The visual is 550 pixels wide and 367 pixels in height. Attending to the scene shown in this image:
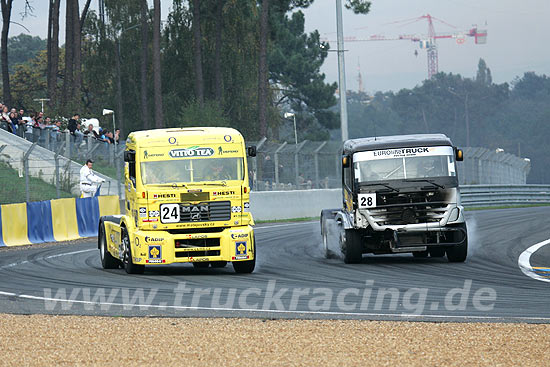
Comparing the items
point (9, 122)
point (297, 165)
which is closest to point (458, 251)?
point (297, 165)

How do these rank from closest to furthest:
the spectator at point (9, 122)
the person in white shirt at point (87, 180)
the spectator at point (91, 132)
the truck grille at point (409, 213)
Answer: the truck grille at point (409, 213) < the person in white shirt at point (87, 180) < the spectator at point (9, 122) < the spectator at point (91, 132)

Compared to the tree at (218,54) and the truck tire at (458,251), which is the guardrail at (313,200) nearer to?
the truck tire at (458,251)

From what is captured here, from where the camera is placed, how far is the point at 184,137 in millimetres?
15469

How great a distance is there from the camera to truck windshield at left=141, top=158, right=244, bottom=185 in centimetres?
1518

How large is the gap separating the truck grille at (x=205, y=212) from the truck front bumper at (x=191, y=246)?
0.21 metres

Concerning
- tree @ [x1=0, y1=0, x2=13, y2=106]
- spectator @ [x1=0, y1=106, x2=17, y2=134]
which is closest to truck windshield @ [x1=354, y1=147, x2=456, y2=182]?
spectator @ [x1=0, y1=106, x2=17, y2=134]

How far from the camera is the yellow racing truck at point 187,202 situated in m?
14.9

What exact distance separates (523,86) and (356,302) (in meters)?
171

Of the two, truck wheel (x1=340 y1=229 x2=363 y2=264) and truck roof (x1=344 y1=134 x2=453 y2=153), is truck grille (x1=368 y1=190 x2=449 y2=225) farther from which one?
truck roof (x1=344 y1=134 x2=453 y2=153)

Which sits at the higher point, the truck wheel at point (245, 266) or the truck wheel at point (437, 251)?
the truck wheel at point (245, 266)

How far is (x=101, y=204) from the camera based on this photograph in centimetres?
2600

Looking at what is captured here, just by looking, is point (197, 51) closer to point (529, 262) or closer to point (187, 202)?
point (529, 262)

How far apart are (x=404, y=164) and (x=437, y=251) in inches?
80.2

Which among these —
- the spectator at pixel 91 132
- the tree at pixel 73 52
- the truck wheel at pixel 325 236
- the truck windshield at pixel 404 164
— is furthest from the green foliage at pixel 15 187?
the tree at pixel 73 52
